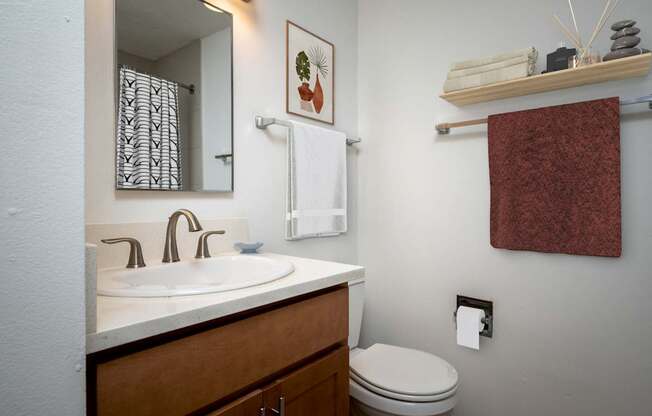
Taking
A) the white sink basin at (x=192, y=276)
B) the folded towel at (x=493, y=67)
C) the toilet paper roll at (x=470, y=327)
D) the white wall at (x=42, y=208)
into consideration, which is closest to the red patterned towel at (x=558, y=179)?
the folded towel at (x=493, y=67)

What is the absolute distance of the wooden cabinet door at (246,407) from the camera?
2.40ft

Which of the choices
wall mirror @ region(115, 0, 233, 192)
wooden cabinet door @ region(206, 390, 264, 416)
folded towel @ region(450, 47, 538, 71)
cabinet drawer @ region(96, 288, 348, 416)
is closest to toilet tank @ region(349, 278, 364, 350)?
cabinet drawer @ region(96, 288, 348, 416)

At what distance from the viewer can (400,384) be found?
1.22m

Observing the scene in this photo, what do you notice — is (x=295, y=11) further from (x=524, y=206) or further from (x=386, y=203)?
(x=524, y=206)

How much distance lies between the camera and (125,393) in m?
0.59

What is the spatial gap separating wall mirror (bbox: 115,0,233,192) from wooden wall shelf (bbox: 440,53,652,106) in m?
0.97

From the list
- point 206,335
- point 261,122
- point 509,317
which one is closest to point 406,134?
point 261,122

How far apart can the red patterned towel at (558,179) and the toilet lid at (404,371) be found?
59 cm

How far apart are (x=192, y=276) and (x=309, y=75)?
1117 millimetres

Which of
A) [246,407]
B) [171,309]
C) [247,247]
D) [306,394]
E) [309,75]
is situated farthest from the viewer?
[309,75]

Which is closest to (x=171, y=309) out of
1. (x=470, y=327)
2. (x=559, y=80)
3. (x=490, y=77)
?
(x=470, y=327)

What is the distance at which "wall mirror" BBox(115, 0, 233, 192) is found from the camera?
108cm

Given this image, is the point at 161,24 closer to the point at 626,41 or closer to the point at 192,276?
the point at 192,276

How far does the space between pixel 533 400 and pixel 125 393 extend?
5.24 ft
